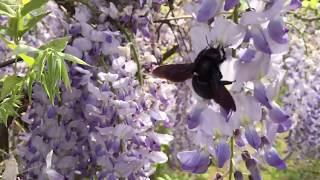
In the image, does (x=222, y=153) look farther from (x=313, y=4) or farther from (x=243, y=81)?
(x=313, y=4)

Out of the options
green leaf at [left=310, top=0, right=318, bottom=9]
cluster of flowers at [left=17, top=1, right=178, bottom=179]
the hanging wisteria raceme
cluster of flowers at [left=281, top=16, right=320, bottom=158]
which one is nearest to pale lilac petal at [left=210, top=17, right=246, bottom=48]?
the hanging wisteria raceme

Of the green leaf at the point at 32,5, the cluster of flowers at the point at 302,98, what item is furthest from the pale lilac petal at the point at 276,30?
the cluster of flowers at the point at 302,98

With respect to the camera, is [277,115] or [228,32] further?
[277,115]

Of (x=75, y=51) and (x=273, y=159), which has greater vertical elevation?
(x=75, y=51)

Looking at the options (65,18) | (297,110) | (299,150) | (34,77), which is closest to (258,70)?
(34,77)

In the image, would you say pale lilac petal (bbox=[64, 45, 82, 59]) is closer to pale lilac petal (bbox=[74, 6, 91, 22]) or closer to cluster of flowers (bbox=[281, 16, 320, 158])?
pale lilac petal (bbox=[74, 6, 91, 22])

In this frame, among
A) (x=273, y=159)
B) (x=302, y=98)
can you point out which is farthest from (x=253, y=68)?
(x=302, y=98)

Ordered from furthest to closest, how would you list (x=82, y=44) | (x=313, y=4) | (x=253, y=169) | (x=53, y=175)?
(x=313, y=4) → (x=82, y=44) → (x=53, y=175) → (x=253, y=169)

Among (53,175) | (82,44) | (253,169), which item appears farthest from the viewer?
(82,44)
